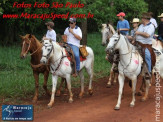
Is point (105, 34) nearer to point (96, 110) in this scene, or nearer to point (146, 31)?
point (146, 31)

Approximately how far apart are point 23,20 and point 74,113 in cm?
1408

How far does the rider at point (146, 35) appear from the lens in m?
8.57

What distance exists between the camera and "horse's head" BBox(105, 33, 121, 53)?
7799 millimetres

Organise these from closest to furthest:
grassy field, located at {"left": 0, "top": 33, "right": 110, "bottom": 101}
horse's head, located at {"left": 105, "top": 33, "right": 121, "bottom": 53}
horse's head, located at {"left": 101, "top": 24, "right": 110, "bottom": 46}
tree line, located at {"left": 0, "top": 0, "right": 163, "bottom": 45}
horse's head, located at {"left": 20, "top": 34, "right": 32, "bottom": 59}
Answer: horse's head, located at {"left": 105, "top": 33, "right": 121, "bottom": 53} → horse's head, located at {"left": 20, "top": 34, "right": 32, "bottom": 59} → horse's head, located at {"left": 101, "top": 24, "right": 110, "bottom": 46} → grassy field, located at {"left": 0, "top": 33, "right": 110, "bottom": 101} → tree line, located at {"left": 0, "top": 0, "right": 163, "bottom": 45}

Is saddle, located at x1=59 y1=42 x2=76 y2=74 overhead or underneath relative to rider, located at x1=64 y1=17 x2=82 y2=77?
underneath

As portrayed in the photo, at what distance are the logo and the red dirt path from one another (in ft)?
0.68

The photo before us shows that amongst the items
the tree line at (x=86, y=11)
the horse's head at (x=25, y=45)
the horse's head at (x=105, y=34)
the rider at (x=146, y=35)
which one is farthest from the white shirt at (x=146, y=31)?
the tree line at (x=86, y=11)

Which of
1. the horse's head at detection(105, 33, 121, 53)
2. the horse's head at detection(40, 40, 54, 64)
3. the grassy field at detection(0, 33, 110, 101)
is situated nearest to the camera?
the horse's head at detection(105, 33, 121, 53)

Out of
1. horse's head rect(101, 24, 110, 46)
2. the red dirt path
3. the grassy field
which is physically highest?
horse's head rect(101, 24, 110, 46)

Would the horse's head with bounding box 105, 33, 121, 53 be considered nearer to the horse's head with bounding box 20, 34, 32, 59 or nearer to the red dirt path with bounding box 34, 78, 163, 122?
the red dirt path with bounding box 34, 78, 163, 122

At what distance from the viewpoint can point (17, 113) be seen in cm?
766

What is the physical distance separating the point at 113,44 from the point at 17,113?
3169 mm

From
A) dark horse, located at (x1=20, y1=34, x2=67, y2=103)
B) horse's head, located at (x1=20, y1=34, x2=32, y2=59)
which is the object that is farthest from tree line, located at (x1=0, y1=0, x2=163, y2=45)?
horse's head, located at (x1=20, y1=34, x2=32, y2=59)

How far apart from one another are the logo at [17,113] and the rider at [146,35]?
377 cm
